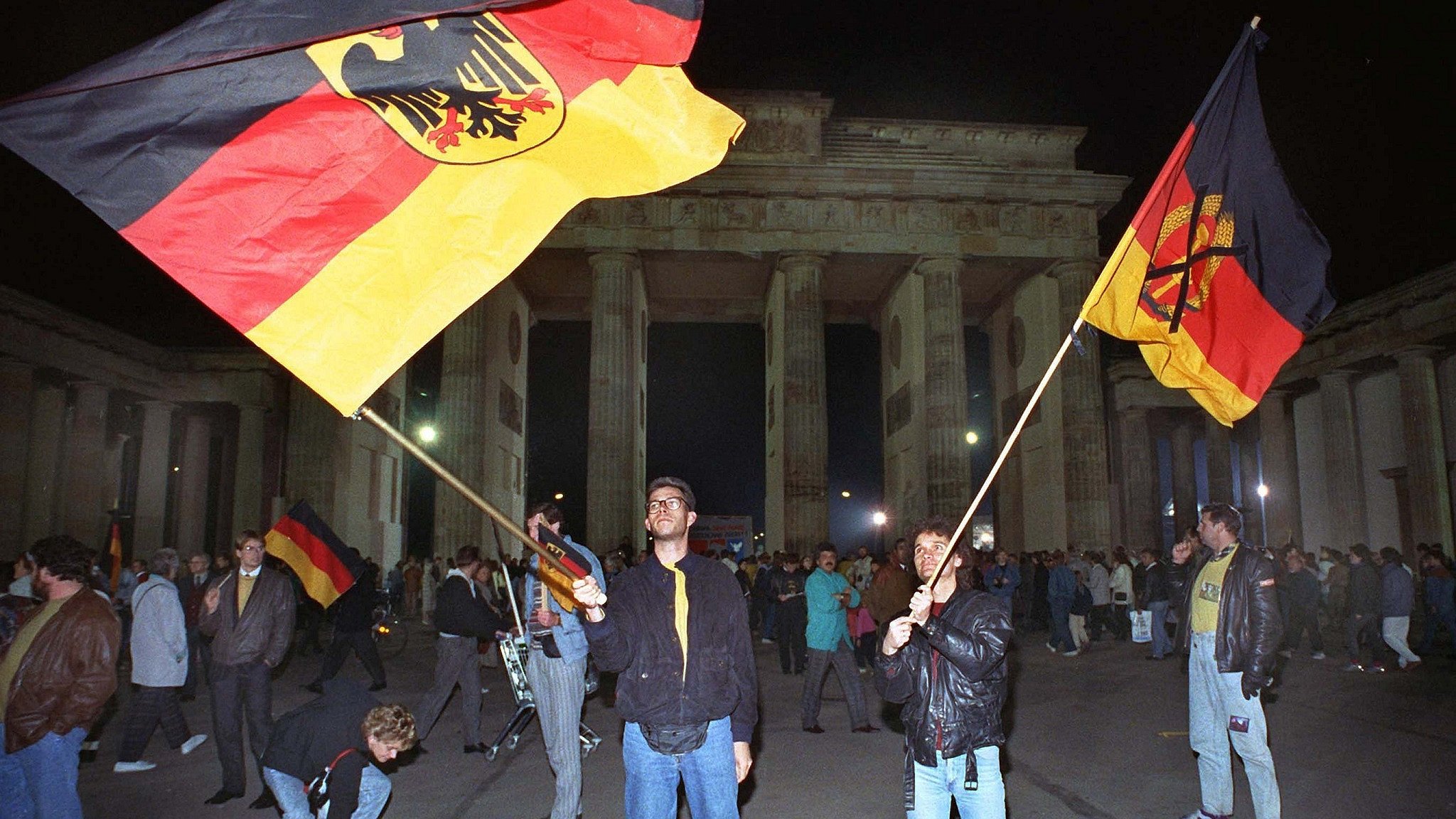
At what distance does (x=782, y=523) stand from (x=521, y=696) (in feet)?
69.0

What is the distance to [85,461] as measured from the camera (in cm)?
2639

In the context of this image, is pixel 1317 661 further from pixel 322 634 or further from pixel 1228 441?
pixel 1228 441

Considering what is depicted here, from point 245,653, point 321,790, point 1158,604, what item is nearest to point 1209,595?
point 321,790

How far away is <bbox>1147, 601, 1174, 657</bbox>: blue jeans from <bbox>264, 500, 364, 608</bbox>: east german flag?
1248 centimetres

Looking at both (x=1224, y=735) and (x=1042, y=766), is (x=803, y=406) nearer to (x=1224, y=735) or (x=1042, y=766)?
(x=1042, y=766)

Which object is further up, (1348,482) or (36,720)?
(1348,482)

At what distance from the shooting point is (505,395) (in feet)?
111

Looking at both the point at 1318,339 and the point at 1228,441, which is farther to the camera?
the point at 1228,441

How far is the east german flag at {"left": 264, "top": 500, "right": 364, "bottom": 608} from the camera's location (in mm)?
9508

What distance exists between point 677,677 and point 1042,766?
5.04m

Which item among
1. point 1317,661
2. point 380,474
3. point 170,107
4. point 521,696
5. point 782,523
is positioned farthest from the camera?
point 380,474

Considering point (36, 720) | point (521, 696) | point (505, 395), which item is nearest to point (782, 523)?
point (505, 395)

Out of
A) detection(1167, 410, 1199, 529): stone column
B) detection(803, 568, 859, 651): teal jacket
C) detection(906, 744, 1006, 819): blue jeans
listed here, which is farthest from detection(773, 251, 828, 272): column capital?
detection(906, 744, 1006, 819): blue jeans

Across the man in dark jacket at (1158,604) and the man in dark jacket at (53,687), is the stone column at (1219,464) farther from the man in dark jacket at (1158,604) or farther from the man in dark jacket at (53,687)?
the man in dark jacket at (53,687)
